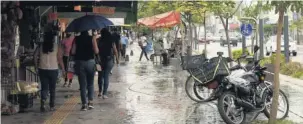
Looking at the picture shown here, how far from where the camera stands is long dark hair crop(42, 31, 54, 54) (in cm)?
952

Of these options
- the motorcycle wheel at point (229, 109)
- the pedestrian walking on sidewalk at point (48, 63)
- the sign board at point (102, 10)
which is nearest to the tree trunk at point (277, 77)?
the motorcycle wheel at point (229, 109)

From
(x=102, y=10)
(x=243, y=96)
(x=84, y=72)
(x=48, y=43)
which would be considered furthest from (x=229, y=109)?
(x=102, y=10)

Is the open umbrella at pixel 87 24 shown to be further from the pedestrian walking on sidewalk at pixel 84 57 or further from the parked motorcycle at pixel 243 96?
the parked motorcycle at pixel 243 96

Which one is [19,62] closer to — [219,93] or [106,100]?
[106,100]

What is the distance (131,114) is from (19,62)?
2930 millimetres

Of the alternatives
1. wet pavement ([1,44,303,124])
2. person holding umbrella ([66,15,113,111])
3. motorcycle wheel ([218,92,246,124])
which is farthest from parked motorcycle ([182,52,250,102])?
person holding umbrella ([66,15,113,111])

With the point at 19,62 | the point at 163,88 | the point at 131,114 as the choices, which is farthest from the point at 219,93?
the point at 163,88

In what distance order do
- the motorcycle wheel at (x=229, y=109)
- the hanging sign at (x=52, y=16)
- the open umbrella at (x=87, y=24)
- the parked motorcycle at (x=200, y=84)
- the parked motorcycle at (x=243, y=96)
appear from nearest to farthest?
the motorcycle wheel at (x=229, y=109)
the parked motorcycle at (x=243, y=96)
the open umbrella at (x=87, y=24)
the parked motorcycle at (x=200, y=84)
the hanging sign at (x=52, y=16)

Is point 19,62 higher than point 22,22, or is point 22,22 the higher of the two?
point 22,22

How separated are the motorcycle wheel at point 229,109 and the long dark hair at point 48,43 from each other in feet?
11.2

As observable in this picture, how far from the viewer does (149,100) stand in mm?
11305

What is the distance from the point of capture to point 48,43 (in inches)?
377

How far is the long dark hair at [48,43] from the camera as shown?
375 inches

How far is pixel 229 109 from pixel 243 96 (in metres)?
0.39
